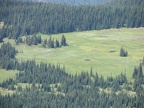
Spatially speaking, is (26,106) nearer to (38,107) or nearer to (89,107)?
(38,107)

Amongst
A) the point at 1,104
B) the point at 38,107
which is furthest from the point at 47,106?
the point at 1,104

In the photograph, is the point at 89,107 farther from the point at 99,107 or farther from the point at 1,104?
the point at 1,104

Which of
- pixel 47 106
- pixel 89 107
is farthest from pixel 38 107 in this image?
pixel 89 107

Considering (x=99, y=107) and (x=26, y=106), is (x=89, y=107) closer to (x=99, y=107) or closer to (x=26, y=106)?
(x=99, y=107)

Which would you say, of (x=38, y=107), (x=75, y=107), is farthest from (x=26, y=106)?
(x=75, y=107)

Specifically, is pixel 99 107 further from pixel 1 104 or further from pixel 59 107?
pixel 1 104
